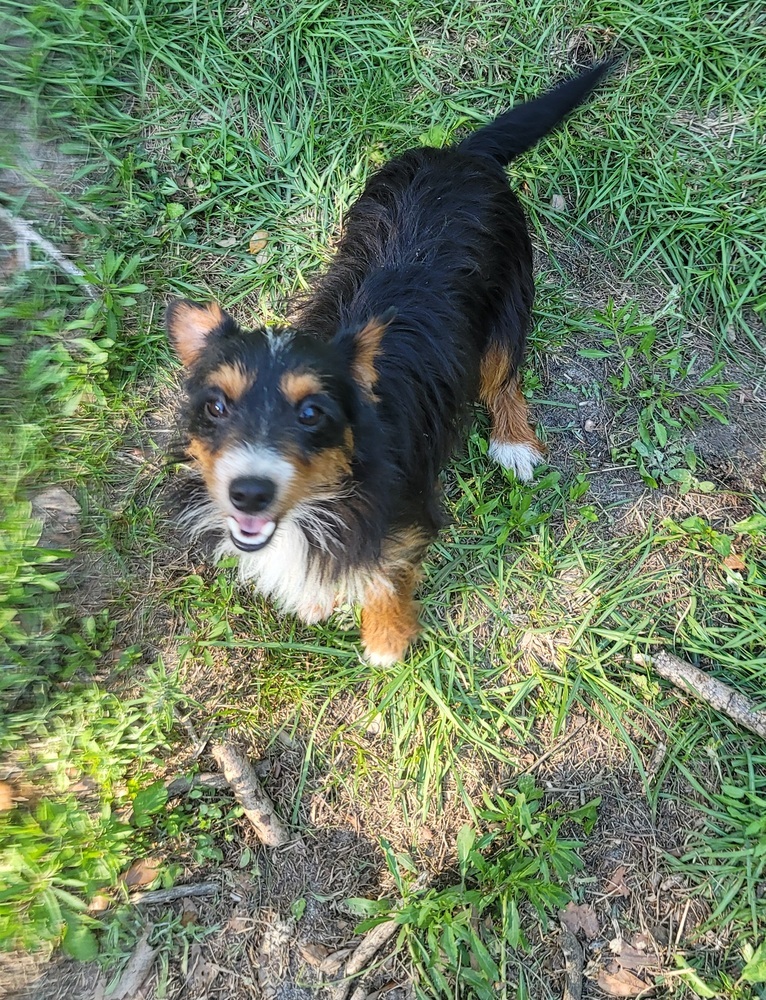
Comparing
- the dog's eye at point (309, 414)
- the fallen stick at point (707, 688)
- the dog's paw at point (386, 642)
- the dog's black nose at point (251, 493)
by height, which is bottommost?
the dog's paw at point (386, 642)

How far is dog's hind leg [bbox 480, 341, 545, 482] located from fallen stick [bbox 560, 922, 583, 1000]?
204 cm

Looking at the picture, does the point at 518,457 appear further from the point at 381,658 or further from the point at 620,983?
the point at 620,983

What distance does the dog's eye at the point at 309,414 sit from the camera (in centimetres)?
222

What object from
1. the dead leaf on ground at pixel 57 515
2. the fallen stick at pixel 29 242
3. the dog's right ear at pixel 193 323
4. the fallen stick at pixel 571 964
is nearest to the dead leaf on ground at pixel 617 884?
the fallen stick at pixel 571 964

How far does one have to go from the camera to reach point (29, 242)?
12.1ft

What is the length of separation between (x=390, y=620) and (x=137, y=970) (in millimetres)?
1698

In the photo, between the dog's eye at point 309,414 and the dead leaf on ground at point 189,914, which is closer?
the dog's eye at point 309,414

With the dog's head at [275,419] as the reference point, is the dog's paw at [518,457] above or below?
below

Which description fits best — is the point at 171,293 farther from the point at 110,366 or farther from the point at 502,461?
the point at 502,461

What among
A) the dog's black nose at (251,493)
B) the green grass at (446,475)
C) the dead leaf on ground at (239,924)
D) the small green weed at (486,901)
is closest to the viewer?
the dog's black nose at (251,493)

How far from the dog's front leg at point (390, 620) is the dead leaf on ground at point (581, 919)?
124 cm

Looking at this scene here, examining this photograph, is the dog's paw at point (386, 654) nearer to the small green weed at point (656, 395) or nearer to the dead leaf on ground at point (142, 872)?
the dead leaf on ground at point (142, 872)

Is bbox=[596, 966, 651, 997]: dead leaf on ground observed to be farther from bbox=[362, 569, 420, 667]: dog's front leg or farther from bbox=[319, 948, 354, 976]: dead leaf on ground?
bbox=[362, 569, 420, 667]: dog's front leg

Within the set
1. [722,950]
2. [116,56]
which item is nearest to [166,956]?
[722,950]
